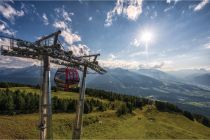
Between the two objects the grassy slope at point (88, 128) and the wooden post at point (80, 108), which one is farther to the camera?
the grassy slope at point (88, 128)

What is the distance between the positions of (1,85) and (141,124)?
111436 mm

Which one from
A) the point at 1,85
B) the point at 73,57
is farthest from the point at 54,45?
the point at 1,85

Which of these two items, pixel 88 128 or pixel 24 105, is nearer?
pixel 88 128

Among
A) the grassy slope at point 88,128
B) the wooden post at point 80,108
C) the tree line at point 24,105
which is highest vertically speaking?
the wooden post at point 80,108

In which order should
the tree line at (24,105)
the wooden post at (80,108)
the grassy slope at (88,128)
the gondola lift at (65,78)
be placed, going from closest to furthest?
the gondola lift at (65,78)
the wooden post at (80,108)
the grassy slope at (88,128)
the tree line at (24,105)

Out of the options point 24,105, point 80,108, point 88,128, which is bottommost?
point 88,128

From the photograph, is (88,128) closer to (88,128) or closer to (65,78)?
(88,128)

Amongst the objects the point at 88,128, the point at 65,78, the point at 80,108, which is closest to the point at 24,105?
the point at 88,128

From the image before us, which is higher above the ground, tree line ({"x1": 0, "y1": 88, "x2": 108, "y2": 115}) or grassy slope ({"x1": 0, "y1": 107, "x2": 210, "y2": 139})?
tree line ({"x1": 0, "y1": 88, "x2": 108, "y2": 115})

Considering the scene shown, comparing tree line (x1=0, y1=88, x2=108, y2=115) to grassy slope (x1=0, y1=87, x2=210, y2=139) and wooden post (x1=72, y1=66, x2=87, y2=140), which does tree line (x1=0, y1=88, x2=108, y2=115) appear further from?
wooden post (x1=72, y1=66, x2=87, y2=140)

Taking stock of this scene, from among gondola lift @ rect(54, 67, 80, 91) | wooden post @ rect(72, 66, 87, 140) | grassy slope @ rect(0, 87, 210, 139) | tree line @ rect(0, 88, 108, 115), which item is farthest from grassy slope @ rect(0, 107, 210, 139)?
gondola lift @ rect(54, 67, 80, 91)

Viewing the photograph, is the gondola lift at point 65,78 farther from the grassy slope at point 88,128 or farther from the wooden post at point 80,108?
the grassy slope at point 88,128

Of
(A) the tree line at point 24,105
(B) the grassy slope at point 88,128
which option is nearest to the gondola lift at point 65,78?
(B) the grassy slope at point 88,128

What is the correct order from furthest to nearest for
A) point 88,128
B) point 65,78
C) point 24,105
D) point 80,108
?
1. point 24,105
2. point 88,128
3. point 80,108
4. point 65,78
